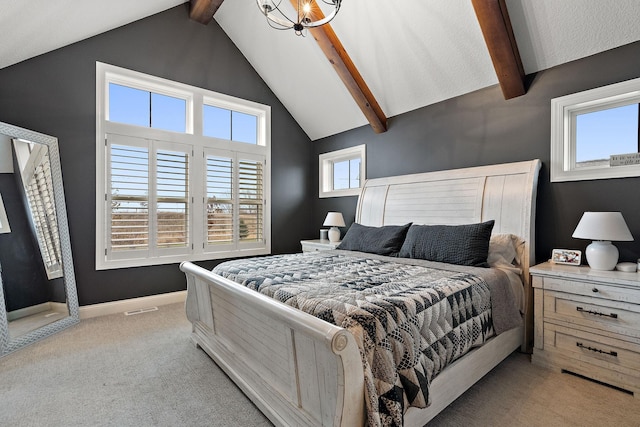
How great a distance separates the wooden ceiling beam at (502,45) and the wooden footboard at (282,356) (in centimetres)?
266

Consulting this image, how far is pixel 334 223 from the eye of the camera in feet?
14.2

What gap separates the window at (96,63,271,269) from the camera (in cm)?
342

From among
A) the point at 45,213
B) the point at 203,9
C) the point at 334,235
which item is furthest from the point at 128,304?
the point at 203,9

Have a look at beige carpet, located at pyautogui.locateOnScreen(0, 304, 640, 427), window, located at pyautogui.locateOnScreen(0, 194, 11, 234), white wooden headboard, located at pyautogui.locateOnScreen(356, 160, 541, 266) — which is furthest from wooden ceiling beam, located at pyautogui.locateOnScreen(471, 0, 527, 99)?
window, located at pyautogui.locateOnScreen(0, 194, 11, 234)

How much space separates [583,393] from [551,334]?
404 millimetres

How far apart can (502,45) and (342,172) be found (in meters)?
2.78

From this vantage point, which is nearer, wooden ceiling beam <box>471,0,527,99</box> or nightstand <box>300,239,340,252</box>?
wooden ceiling beam <box>471,0,527,99</box>

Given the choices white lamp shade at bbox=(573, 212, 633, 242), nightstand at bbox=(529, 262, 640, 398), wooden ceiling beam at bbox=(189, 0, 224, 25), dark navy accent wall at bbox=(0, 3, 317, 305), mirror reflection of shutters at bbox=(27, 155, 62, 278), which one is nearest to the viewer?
nightstand at bbox=(529, 262, 640, 398)

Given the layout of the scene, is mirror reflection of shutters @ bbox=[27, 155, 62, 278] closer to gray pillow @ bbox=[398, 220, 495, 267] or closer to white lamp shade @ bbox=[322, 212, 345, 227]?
white lamp shade @ bbox=[322, 212, 345, 227]

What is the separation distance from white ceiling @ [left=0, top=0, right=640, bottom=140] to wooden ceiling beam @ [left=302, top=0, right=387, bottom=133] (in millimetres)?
81

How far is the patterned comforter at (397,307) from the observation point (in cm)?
129

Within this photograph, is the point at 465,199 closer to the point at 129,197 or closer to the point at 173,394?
the point at 173,394

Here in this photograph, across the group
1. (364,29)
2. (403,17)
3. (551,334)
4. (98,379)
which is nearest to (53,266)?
(98,379)

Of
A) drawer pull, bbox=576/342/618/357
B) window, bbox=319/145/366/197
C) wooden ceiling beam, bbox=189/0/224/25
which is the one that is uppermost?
wooden ceiling beam, bbox=189/0/224/25
